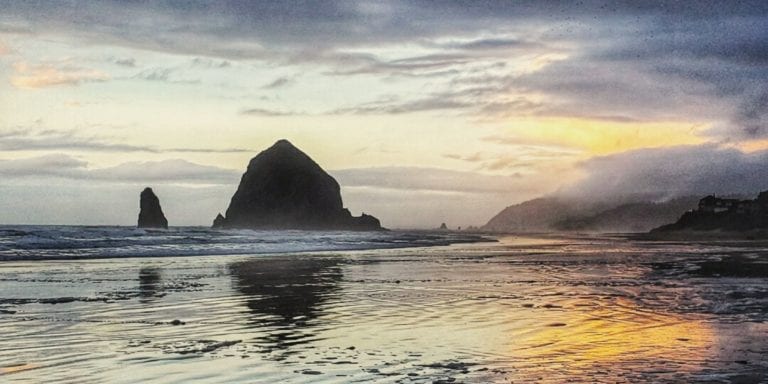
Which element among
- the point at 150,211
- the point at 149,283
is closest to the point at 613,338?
the point at 149,283

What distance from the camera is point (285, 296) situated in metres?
20.3

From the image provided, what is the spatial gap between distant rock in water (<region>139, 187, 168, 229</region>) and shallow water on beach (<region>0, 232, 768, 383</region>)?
14675 centimetres

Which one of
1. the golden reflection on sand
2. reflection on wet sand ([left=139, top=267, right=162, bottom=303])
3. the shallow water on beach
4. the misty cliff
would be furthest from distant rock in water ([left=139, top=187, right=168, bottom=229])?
the golden reflection on sand

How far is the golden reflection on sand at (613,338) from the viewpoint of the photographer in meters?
10.6

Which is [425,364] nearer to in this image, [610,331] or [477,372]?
[477,372]

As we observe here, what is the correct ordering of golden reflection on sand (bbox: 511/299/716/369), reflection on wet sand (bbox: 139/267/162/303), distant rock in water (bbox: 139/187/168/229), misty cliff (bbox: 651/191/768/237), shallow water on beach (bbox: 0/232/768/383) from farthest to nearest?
distant rock in water (bbox: 139/187/168/229) < misty cliff (bbox: 651/191/768/237) < reflection on wet sand (bbox: 139/267/162/303) < golden reflection on sand (bbox: 511/299/716/369) < shallow water on beach (bbox: 0/232/768/383)

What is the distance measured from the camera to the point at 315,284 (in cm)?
2441

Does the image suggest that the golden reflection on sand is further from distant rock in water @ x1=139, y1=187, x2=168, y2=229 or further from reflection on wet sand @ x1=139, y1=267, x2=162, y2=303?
distant rock in water @ x1=139, y1=187, x2=168, y2=229

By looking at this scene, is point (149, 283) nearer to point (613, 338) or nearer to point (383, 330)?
point (383, 330)

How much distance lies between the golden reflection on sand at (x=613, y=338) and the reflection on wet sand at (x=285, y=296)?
13.2ft

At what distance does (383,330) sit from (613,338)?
13.2 feet

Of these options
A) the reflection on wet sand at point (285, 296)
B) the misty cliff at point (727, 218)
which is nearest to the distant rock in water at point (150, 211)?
the misty cliff at point (727, 218)

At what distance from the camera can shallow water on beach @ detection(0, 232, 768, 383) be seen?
9562 mm

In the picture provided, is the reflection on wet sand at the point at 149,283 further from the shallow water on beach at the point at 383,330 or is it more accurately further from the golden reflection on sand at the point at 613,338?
the golden reflection on sand at the point at 613,338
